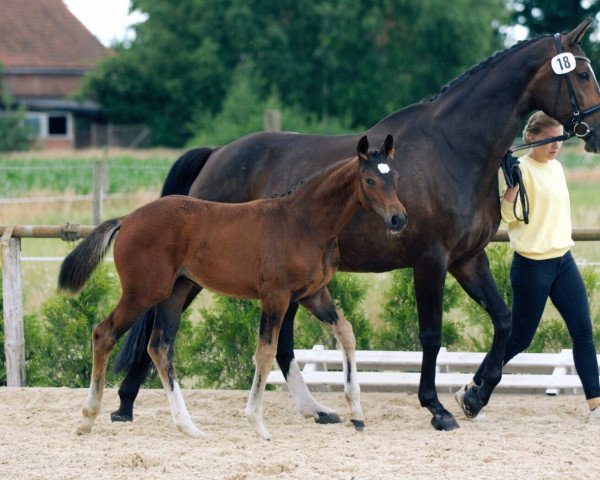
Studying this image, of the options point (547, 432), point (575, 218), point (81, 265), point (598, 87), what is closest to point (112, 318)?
point (81, 265)

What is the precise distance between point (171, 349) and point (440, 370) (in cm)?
218

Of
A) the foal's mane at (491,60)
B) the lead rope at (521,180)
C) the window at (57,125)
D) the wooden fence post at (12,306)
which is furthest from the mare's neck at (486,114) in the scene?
the window at (57,125)

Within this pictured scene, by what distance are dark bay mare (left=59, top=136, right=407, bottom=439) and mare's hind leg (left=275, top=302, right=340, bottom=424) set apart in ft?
1.07

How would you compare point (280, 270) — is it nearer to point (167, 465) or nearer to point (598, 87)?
point (167, 465)

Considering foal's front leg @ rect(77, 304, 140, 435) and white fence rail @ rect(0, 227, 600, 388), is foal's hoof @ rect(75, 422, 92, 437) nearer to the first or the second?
foal's front leg @ rect(77, 304, 140, 435)

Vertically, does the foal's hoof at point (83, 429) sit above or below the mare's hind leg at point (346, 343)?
below

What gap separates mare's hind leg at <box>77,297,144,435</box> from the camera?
569 centimetres

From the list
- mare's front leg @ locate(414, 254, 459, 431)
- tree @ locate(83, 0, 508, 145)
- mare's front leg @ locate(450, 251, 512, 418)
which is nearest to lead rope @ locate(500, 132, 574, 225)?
mare's front leg @ locate(450, 251, 512, 418)

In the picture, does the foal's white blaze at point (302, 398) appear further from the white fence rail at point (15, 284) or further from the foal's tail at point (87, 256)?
the foal's tail at point (87, 256)

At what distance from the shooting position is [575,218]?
15.9m

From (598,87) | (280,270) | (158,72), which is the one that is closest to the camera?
(280,270)

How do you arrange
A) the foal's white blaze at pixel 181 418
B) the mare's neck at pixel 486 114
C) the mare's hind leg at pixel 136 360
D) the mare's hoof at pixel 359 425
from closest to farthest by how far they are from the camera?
the foal's white blaze at pixel 181 418 < the mare's hoof at pixel 359 425 < the mare's neck at pixel 486 114 < the mare's hind leg at pixel 136 360

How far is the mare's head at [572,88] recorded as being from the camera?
228 inches

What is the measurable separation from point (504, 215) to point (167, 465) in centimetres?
247
